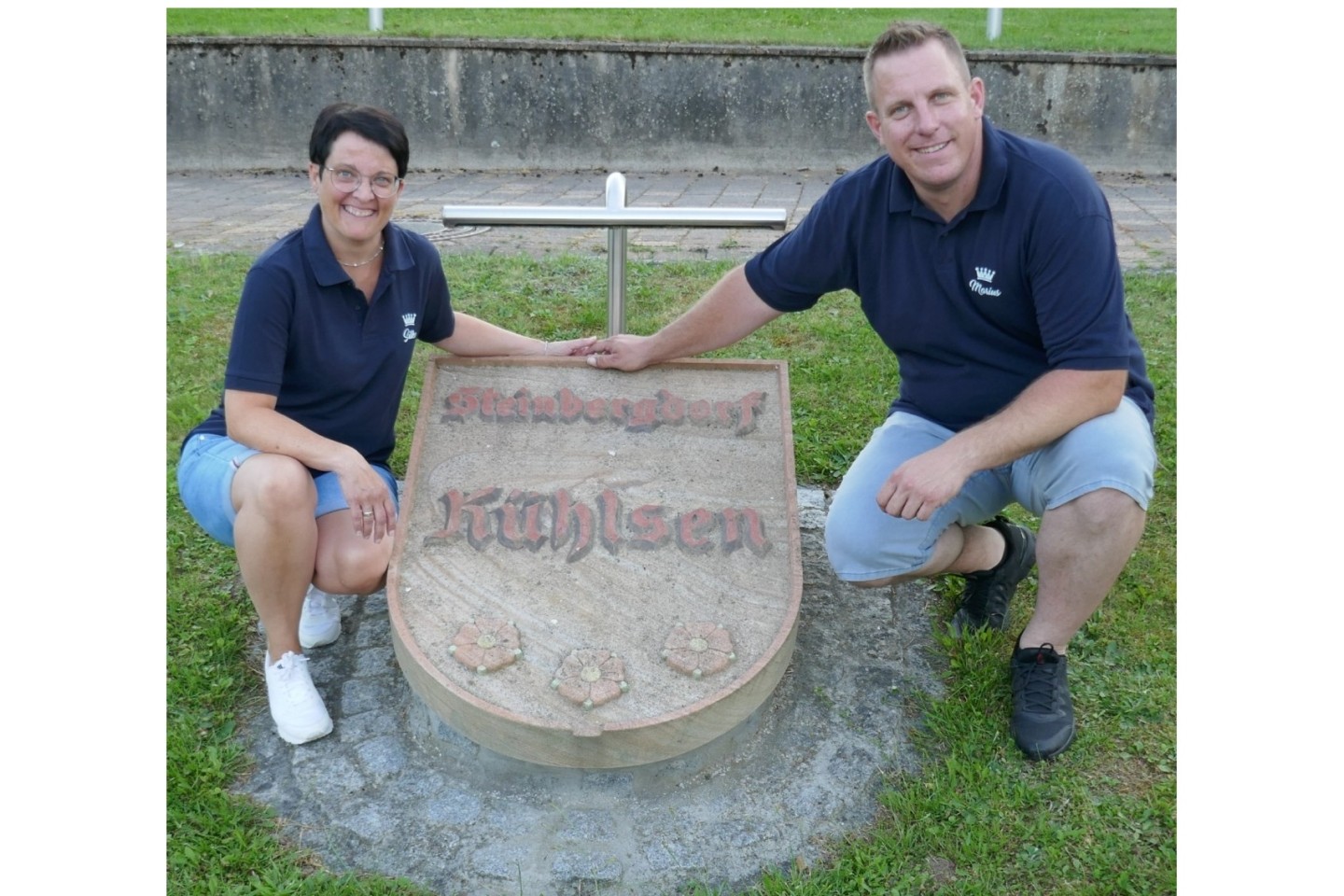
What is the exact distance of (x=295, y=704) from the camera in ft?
9.30

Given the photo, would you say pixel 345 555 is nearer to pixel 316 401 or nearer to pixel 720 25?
pixel 316 401

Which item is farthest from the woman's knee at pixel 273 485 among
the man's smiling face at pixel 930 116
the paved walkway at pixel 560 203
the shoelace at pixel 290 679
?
the paved walkway at pixel 560 203

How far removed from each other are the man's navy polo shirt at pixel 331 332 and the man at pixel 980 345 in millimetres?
940

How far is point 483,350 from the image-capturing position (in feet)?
11.0

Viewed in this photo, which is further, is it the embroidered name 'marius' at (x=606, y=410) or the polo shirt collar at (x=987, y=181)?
the embroidered name 'marius' at (x=606, y=410)

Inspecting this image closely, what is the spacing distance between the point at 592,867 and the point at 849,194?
Answer: 5.89 ft

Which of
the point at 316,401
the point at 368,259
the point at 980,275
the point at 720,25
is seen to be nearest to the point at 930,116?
the point at 980,275

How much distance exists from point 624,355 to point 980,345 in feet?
3.34

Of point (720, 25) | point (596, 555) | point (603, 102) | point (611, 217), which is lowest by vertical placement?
point (596, 555)

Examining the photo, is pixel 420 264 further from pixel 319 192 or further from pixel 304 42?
pixel 304 42

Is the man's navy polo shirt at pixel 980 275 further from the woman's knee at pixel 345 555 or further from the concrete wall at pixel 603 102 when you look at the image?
the concrete wall at pixel 603 102

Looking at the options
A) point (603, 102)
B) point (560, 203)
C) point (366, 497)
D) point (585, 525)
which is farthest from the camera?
point (603, 102)

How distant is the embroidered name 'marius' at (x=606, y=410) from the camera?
3221mm

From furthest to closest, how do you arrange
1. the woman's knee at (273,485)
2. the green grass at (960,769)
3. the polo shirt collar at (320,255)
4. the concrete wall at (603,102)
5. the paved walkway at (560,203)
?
1. the concrete wall at (603,102)
2. the paved walkway at (560,203)
3. the polo shirt collar at (320,255)
4. the woman's knee at (273,485)
5. the green grass at (960,769)
